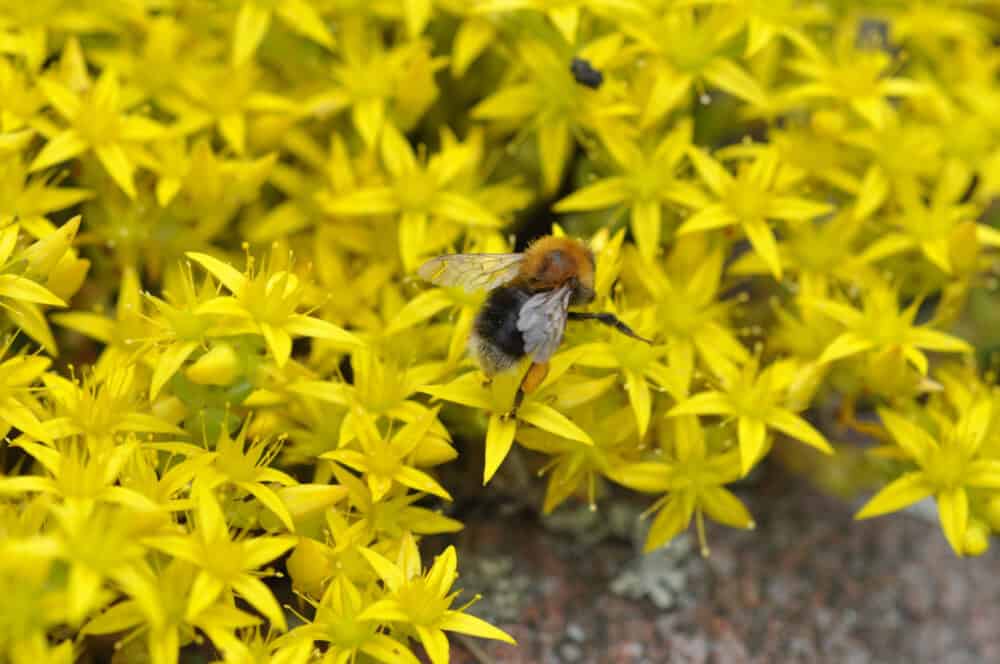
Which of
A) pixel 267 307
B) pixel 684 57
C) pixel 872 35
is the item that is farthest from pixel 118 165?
pixel 872 35

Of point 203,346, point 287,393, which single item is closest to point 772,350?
point 287,393

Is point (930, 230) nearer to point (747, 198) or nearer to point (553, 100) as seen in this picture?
point (747, 198)

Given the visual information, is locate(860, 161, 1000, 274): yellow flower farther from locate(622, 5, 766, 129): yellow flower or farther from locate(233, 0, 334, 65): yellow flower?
locate(233, 0, 334, 65): yellow flower

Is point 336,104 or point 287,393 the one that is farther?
point 336,104

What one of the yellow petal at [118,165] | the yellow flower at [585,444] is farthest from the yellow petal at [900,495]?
the yellow petal at [118,165]

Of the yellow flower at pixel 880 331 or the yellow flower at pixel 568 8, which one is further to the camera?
the yellow flower at pixel 568 8

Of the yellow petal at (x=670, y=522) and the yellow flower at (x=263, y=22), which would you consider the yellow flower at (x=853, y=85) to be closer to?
the yellow petal at (x=670, y=522)

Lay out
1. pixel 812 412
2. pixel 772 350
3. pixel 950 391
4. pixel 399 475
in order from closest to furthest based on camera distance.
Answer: pixel 399 475 → pixel 950 391 → pixel 772 350 → pixel 812 412

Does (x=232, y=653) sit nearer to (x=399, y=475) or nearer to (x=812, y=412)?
(x=399, y=475)
